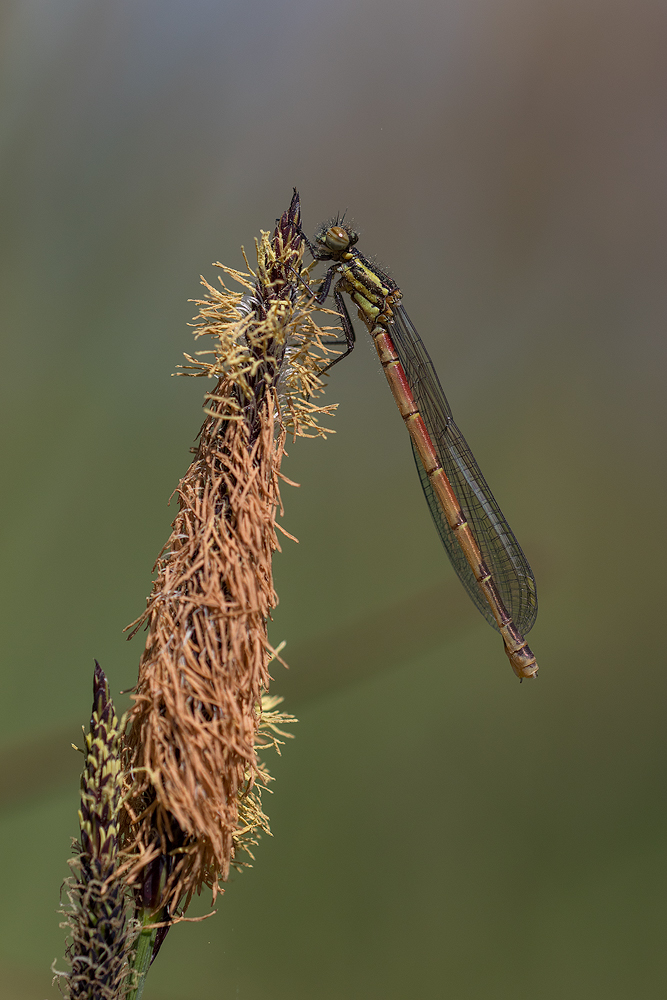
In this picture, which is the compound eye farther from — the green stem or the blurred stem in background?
the green stem

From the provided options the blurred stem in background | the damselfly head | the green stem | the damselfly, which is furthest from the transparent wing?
the green stem

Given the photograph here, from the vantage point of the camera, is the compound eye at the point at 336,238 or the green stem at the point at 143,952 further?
the compound eye at the point at 336,238

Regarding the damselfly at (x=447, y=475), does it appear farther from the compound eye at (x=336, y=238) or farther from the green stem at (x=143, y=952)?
the green stem at (x=143, y=952)

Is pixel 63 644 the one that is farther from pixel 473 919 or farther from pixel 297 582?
pixel 473 919

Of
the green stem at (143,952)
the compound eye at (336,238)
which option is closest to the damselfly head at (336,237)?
the compound eye at (336,238)

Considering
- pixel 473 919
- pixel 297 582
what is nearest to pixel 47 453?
pixel 297 582

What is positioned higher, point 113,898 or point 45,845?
point 45,845
